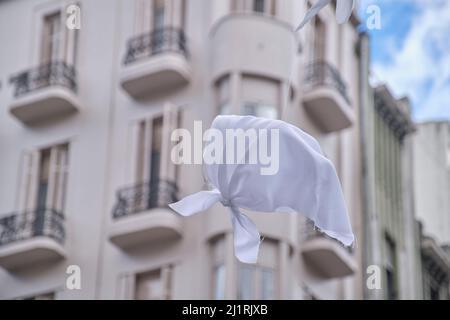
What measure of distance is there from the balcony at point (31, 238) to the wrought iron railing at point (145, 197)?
1.36 m

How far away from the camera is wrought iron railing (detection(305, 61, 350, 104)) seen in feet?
109

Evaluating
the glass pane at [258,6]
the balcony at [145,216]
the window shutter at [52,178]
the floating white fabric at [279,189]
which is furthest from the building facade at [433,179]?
the floating white fabric at [279,189]

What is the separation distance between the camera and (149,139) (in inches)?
1265

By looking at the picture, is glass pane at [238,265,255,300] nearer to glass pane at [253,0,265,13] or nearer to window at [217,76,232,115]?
window at [217,76,232,115]

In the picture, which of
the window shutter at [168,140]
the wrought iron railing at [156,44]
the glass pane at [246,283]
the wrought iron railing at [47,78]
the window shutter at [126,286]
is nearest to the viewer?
the glass pane at [246,283]

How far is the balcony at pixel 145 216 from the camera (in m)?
30.4

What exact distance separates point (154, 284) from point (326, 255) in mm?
3253

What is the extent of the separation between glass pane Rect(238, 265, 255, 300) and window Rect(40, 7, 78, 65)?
660 cm

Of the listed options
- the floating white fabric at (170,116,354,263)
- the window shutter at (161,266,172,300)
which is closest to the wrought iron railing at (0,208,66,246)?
the window shutter at (161,266,172,300)

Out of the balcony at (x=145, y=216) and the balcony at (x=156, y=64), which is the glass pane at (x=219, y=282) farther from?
the balcony at (x=156, y=64)

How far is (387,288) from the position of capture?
118ft

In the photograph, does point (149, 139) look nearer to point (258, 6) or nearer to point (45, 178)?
point (45, 178)

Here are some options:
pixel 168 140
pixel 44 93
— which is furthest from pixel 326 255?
pixel 44 93
